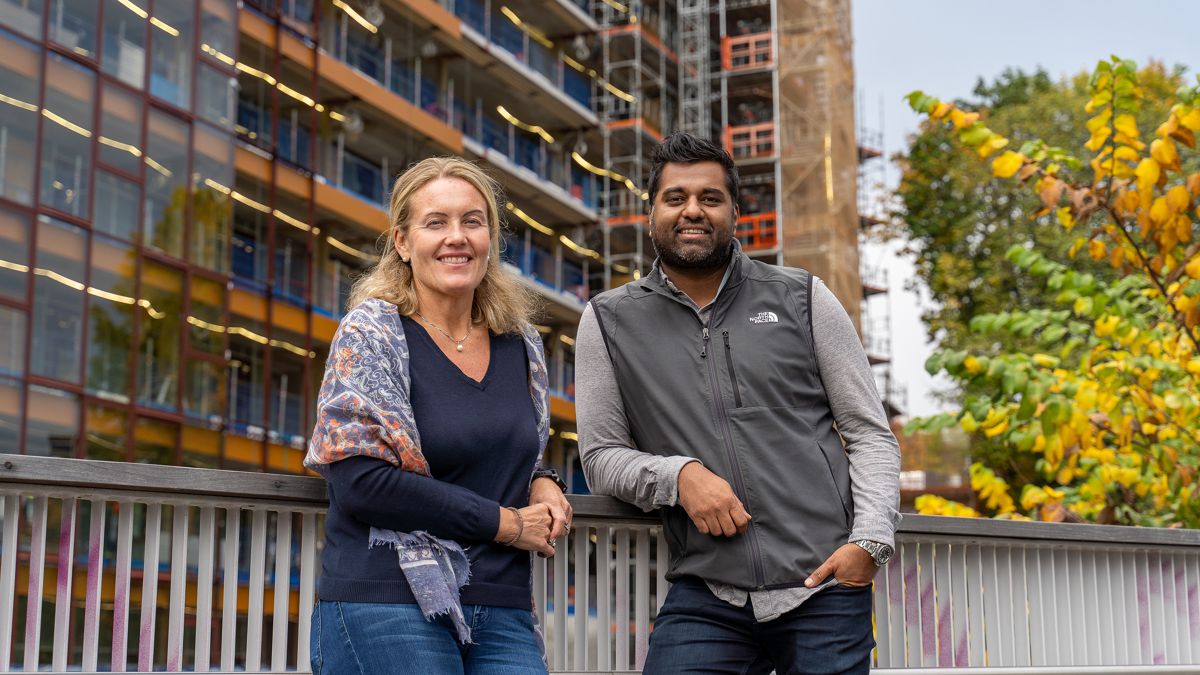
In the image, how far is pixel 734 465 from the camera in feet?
12.4

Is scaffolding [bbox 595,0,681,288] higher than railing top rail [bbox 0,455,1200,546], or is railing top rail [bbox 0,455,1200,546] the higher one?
scaffolding [bbox 595,0,681,288]

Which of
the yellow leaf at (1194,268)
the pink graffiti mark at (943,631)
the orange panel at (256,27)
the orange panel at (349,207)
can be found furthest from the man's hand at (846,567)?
the orange panel at (349,207)

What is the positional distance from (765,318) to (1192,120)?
440 centimetres

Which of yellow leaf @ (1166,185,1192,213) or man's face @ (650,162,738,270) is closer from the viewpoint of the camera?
man's face @ (650,162,738,270)

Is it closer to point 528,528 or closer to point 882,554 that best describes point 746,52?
point 882,554

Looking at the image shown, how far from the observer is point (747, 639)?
12.3 feet

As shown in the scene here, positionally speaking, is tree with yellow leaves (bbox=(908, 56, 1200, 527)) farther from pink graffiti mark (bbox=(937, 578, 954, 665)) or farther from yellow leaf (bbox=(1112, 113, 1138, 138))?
pink graffiti mark (bbox=(937, 578, 954, 665))

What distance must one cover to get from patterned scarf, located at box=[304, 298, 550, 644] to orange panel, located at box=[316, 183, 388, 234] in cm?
2718

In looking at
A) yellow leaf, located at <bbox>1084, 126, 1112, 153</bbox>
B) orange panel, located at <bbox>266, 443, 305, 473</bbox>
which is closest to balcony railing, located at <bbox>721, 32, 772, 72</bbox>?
orange panel, located at <bbox>266, 443, 305, 473</bbox>

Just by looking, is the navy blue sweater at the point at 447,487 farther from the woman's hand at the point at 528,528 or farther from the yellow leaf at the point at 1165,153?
the yellow leaf at the point at 1165,153

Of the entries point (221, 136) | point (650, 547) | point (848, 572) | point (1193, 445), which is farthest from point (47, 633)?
point (221, 136)

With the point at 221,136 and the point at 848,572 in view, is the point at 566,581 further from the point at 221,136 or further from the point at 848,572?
the point at 221,136

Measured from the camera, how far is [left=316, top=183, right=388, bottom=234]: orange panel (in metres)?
30.3

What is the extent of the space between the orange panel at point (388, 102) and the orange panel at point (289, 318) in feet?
16.6
